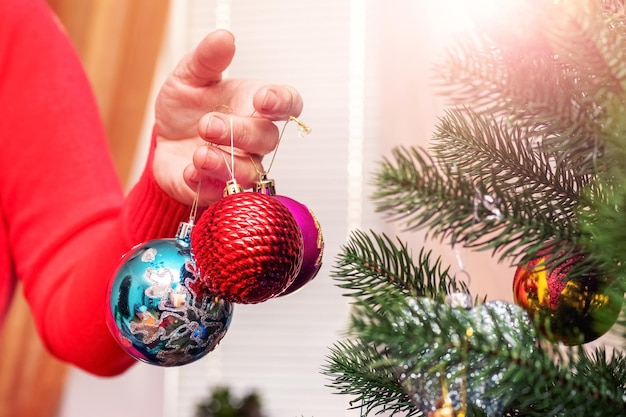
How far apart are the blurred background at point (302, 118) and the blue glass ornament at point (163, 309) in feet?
3.16

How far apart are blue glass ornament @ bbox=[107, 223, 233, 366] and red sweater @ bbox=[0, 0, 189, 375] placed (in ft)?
1.19

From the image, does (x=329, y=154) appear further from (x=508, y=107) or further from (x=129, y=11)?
(x=508, y=107)

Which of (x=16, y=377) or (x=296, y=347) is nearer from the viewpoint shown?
(x=16, y=377)

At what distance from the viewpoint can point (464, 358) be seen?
28 centimetres

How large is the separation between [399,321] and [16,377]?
119cm

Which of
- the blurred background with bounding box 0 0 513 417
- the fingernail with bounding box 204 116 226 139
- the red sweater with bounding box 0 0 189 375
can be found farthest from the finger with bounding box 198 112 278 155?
the blurred background with bounding box 0 0 513 417

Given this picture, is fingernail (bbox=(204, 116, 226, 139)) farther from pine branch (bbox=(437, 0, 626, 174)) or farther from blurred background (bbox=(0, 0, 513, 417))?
blurred background (bbox=(0, 0, 513, 417))

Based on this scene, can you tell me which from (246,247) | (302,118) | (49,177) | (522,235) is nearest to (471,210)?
(522,235)

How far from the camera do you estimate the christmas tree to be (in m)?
0.28

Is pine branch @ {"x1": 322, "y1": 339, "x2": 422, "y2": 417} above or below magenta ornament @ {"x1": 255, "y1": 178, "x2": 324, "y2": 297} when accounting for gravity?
below

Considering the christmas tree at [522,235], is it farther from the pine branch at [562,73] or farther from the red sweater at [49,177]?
the red sweater at [49,177]

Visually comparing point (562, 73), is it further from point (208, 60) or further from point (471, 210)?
point (208, 60)

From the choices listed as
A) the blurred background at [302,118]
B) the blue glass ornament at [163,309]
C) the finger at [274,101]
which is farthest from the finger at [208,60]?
the blurred background at [302,118]

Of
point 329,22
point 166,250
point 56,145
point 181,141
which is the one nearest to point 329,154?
point 329,22
